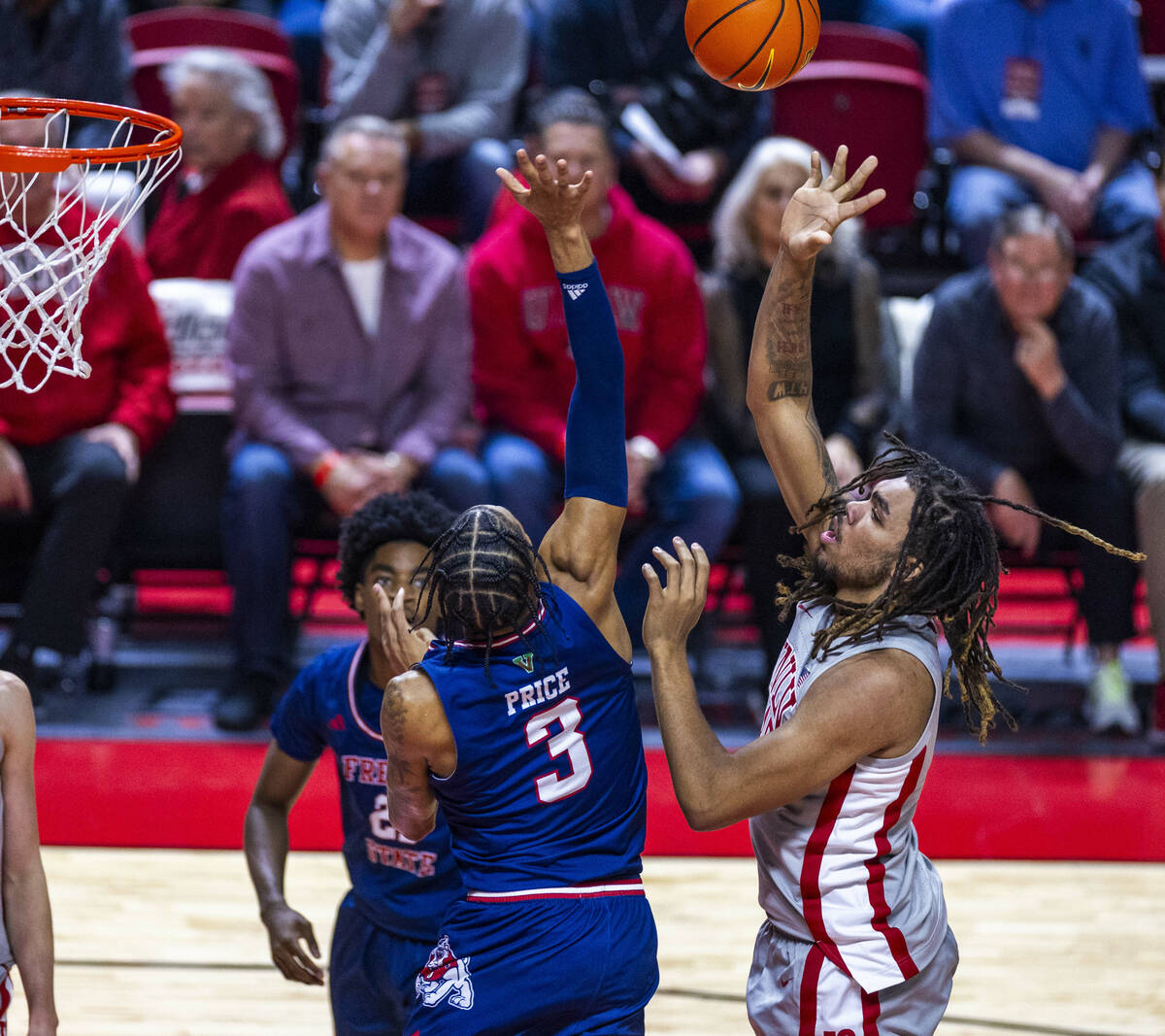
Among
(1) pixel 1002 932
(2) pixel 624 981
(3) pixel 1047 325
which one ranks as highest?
(2) pixel 624 981

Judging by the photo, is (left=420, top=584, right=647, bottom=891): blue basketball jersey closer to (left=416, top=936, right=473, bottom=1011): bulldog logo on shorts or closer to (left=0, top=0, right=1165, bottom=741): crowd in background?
(left=416, top=936, right=473, bottom=1011): bulldog logo on shorts

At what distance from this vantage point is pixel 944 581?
2.39 m

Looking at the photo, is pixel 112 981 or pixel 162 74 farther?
pixel 162 74

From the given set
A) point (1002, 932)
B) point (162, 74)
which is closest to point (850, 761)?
point (1002, 932)

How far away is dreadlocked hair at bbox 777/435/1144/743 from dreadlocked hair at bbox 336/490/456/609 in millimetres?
788

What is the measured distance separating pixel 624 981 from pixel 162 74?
211 inches

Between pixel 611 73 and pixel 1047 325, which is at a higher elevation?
pixel 611 73

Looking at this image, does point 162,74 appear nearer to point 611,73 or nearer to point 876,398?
point 611,73

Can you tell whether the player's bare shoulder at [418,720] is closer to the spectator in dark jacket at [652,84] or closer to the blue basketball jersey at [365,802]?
the blue basketball jersey at [365,802]

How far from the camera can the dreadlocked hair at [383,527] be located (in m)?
2.94

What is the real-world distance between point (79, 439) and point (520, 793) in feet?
11.3

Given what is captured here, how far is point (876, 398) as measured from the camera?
5.61 m

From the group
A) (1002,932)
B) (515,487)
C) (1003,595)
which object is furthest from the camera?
(1003,595)

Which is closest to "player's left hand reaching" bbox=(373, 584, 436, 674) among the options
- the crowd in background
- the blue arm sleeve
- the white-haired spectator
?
the blue arm sleeve
